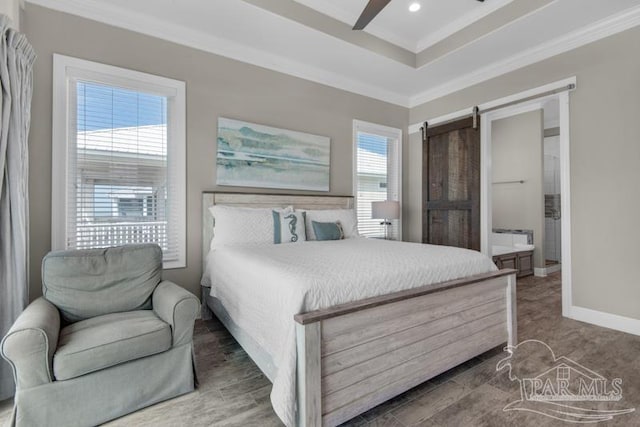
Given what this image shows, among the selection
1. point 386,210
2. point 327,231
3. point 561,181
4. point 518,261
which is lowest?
point 518,261

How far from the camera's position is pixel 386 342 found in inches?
65.9

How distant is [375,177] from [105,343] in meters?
3.88

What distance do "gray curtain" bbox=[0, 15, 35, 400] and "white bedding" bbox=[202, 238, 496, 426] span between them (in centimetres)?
123

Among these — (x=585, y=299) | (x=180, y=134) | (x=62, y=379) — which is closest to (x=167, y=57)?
(x=180, y=134)

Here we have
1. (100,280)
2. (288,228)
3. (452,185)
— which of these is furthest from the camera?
(452,185)

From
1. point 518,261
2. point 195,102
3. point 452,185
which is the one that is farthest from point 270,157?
point 518,261

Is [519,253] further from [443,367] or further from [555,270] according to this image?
[443,367]

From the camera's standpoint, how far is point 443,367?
1944 millimetres

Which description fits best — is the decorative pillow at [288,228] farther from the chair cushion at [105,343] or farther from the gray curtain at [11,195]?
the gray curtain at [11,195]

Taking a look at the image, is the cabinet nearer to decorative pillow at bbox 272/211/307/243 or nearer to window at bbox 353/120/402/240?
window at bbox 353/120/402/240

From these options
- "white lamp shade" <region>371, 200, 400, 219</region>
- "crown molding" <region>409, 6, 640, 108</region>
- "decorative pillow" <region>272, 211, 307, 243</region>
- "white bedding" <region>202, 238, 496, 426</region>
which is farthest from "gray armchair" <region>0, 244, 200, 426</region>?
"crown molding" <region>409, 6, 640, 108</region>

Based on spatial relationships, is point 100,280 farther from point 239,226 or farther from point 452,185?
point 452,185

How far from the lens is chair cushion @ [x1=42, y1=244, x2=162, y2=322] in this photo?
191 cm

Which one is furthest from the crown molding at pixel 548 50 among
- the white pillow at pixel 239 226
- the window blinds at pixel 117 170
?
the window blinds at pixel 117 170
